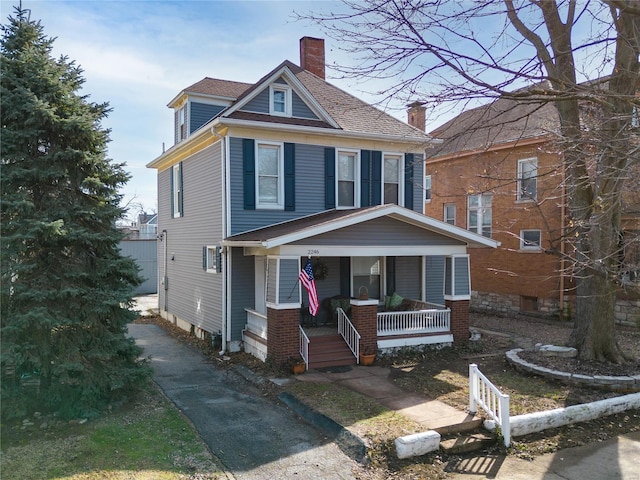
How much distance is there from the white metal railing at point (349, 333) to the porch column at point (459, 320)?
302cm

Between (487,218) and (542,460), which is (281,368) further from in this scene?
(487,218)

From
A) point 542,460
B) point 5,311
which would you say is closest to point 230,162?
point 5,311

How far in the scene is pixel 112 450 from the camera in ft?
21.0

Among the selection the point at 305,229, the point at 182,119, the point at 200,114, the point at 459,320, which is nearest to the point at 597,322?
the point at 459,320

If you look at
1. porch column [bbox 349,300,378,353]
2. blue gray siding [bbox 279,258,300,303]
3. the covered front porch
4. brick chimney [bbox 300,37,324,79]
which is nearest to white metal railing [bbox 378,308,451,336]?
the covered front porch

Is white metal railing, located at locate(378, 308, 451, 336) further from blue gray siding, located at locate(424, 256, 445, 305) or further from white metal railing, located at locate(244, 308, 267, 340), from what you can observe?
white metal railing, located at locate(244, 308, 267, 340)

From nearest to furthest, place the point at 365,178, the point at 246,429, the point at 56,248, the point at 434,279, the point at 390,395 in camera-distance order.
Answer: the point at 246,429
the point at 56,248
the point at 390,395
the point at 365,178
the point at 434,279

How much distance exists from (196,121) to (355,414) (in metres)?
11.1

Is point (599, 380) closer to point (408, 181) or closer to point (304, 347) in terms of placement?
point (304, 347)

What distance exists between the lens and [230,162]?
40.3 ft

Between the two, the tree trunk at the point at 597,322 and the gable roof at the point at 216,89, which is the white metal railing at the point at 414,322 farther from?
the gable roof at the point at 216,89

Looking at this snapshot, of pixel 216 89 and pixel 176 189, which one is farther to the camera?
pixel 176 189

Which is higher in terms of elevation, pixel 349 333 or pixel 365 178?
pixel 365 178

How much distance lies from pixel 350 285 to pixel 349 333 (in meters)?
2.56
